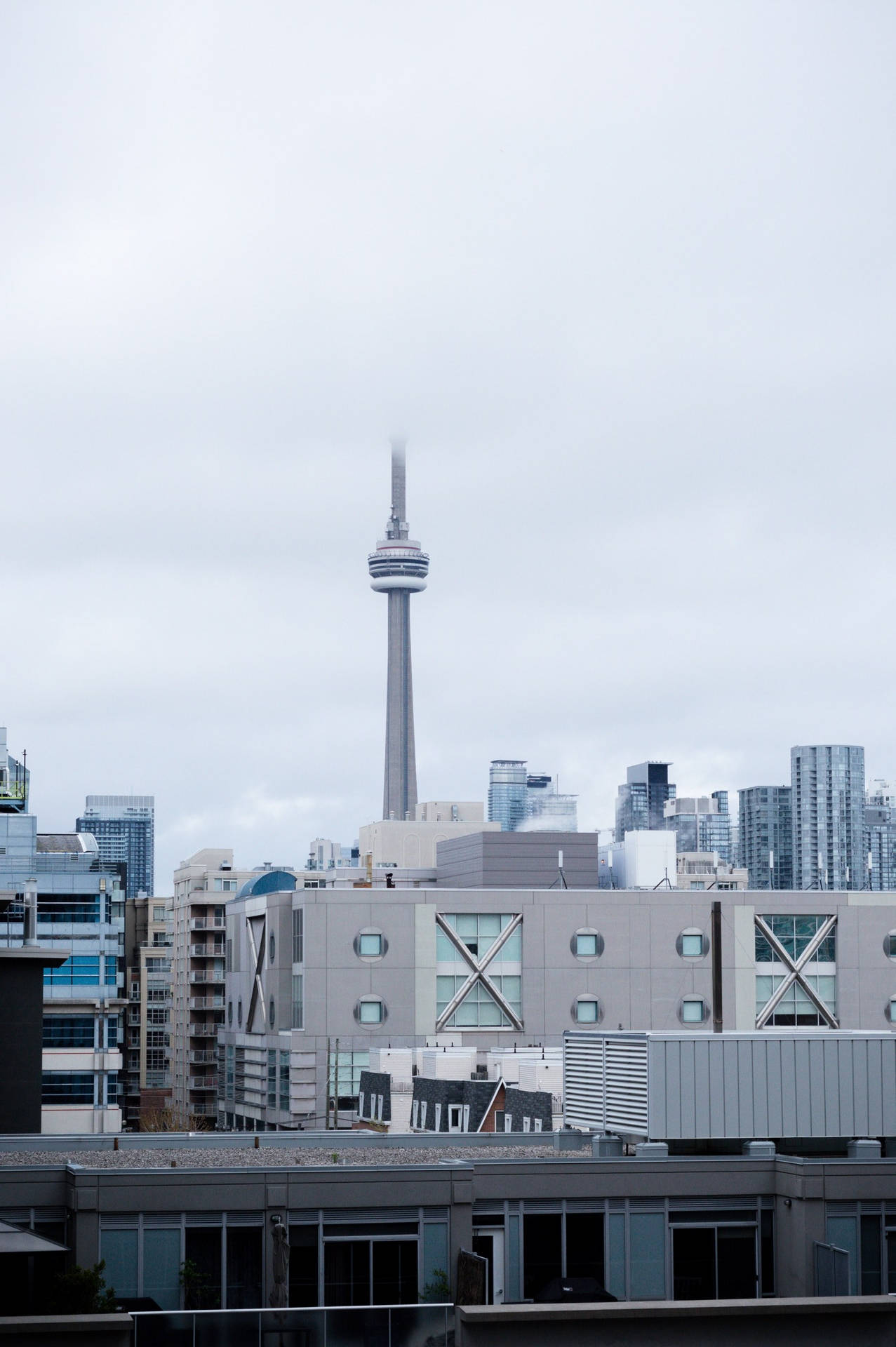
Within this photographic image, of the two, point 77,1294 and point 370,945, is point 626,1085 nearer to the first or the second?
point 77,1294

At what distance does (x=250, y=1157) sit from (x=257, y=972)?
98.4 metres

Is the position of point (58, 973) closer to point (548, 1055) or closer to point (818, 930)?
point (548, 1055)

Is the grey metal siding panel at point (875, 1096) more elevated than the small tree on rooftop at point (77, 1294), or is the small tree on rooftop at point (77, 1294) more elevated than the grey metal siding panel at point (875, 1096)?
the grey metal siding panel at point (875, 1096)

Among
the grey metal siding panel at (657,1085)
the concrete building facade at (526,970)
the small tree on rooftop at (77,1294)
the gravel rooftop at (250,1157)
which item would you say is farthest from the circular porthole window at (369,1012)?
the small tree on rooftop at (77,1294)

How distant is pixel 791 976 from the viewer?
133375 mm

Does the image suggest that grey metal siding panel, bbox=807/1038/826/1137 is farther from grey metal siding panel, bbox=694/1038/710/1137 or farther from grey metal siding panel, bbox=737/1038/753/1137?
grey metal siding panel, bbox=694/1038/710/1137

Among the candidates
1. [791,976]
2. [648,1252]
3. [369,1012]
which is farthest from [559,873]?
[648,1252]

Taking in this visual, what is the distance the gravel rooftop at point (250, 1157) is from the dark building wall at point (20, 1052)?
1306 centimetres

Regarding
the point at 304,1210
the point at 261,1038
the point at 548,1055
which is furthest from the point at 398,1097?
the point at 304,1210

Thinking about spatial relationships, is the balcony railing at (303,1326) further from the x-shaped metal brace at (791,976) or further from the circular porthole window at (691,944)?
the x-shaped metal brace at (791,976)

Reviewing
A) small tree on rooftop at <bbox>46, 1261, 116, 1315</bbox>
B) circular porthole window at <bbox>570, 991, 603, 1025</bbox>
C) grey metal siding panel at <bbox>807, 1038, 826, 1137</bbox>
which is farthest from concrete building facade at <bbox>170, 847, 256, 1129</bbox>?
small tree on rooftop at <bbox>46, 1261, 116, 1315</bbox>

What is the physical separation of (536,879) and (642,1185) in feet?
375

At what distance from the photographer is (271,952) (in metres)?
134

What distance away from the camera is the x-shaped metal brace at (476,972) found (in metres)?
127
